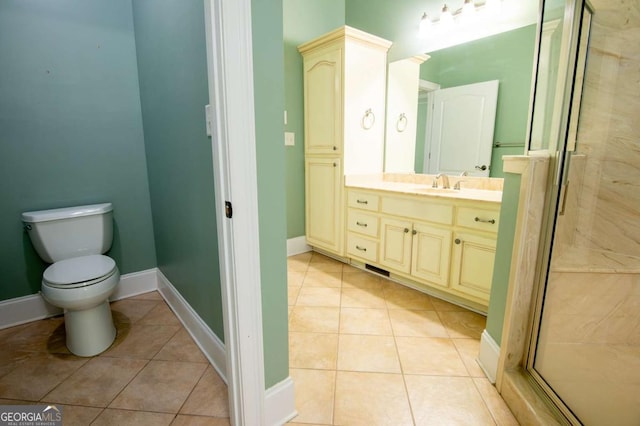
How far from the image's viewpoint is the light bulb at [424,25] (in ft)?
7.39

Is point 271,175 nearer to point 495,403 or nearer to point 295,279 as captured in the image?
point 495,403

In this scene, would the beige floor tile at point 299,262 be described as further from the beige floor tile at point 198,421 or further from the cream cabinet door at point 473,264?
the beige floor tile at point 198,421

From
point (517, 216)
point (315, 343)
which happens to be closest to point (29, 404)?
point (315, 343)

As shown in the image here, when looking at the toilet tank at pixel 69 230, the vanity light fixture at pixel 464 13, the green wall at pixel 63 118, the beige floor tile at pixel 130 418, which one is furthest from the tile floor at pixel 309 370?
the vanity light fixture at pixel 464 13

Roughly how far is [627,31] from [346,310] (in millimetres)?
1856

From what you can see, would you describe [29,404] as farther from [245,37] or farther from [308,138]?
[308,138]

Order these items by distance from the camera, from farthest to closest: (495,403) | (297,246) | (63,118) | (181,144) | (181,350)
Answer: (297,246) < (63,118) < (181,350) < (181,144) < (495,403)

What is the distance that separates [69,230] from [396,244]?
2.13 metres

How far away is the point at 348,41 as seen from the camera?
7.93ft

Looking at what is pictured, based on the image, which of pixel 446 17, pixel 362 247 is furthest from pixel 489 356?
pixel 446 17

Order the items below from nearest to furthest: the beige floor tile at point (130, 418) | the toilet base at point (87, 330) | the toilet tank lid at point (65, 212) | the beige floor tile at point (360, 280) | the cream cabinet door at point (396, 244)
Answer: the beige floor tile at point (130, 418) < the toilet base at point (87, 330) < the toilet tank lid at point (65, 212) < the cream cabinet door at point (396, 244) < the beige floor tile at point (360, 280)

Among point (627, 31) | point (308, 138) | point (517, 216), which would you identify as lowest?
point (517, 216)

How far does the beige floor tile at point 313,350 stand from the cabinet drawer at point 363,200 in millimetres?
1099

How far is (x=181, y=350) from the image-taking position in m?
1.58
